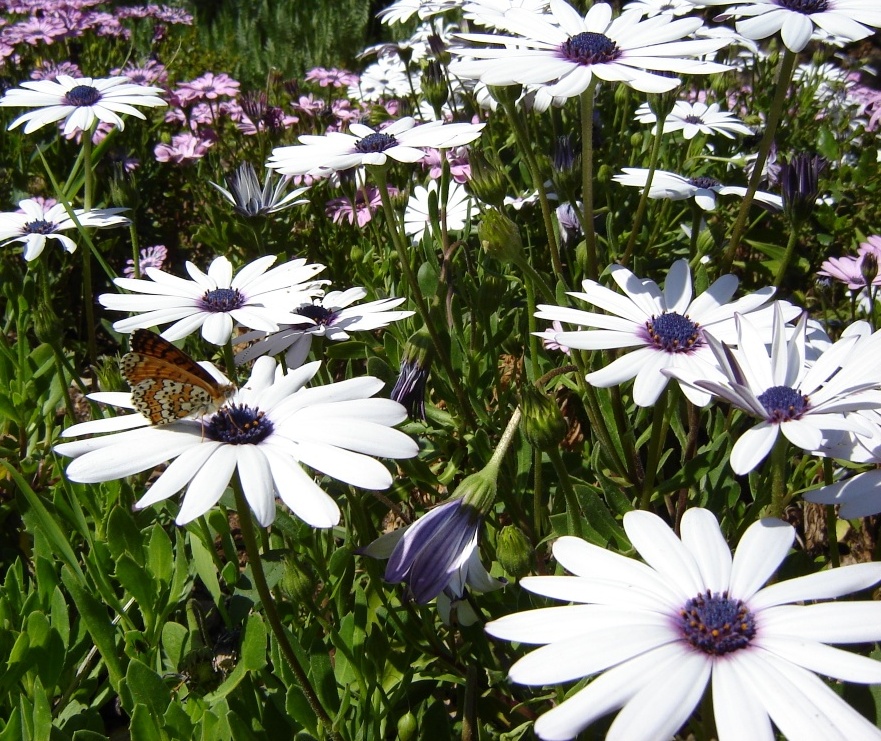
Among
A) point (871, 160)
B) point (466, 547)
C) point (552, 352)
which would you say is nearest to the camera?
point (466, 547)

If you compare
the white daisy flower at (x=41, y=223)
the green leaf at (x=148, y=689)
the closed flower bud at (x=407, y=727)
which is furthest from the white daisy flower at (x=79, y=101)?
the closed flower bud at (x=407, y=727)

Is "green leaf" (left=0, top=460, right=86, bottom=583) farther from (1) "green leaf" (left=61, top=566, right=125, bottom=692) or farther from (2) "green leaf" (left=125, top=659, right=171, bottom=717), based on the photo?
(2) "green leaf" (left=125, top=659, right=171, bottom=717)

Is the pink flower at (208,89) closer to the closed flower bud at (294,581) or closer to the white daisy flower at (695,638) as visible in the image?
the closed flower bud at (294,581)

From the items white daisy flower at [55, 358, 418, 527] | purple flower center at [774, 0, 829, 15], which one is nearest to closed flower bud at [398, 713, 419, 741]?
white daisy flower at [55, 358, 418, 527]

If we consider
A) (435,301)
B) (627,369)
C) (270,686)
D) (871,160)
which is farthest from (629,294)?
(871,160)

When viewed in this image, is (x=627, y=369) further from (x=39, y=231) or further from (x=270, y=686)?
(x=39, y=231)
